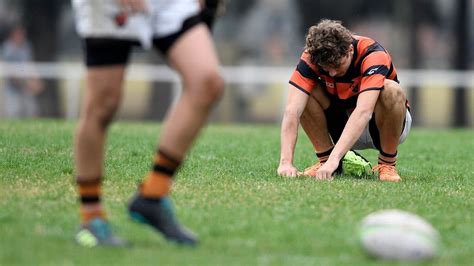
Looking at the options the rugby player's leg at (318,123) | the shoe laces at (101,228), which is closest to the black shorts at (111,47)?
the shoe laces at (101,228)

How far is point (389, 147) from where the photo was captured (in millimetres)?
8031

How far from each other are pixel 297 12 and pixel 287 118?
15.9 meters

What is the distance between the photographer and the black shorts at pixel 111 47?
5152 millimetres

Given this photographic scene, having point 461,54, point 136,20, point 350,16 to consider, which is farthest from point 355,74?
point 461,54

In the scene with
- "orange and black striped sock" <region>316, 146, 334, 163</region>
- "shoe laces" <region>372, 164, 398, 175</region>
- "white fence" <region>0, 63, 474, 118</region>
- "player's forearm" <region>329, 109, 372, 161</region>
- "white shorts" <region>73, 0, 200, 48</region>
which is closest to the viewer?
"white shorts" <region>73, 0, 200, 48</region>

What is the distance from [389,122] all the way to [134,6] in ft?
10.3

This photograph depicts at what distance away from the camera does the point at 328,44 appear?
24.0 ft

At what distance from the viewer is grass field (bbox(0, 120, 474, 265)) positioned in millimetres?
5016

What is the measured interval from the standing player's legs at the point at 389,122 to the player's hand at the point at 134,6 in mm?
2859

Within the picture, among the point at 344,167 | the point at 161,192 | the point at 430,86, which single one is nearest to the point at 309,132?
the point at 344,167

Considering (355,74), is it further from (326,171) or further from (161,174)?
(161,174)

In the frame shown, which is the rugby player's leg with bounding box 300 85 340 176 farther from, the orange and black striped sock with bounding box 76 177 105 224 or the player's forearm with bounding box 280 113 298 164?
the orange and black striped sock with bounding box 76 177 105 224

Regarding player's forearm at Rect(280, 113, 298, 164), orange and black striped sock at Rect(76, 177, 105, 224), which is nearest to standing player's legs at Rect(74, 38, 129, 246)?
orange and black striped sock at Rect(76, 177, 105, 224)

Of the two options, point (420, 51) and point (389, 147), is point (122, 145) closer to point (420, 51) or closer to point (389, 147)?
point (389, 147)
